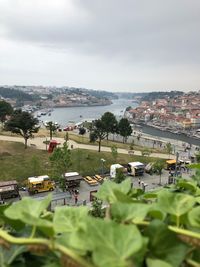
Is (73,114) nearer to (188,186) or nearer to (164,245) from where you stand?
(188,186)

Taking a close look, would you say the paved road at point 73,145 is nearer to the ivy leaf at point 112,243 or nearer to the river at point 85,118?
the river at point 85,118

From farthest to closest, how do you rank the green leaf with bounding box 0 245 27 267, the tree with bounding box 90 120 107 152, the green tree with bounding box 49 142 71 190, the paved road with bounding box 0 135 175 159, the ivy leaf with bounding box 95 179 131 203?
1. the tree with bounding box 90 120 107 152
2. the paved road with bounding box 0 135 175 159
3. the green tree with bounding box 49 142 71 190
4. the ivy leaf with bounding box 95 179 131 203
5. the green leaf with bounding box 0 245 27 267

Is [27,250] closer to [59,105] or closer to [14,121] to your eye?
[14,121]

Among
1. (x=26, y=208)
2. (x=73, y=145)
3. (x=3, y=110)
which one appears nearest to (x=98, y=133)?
(x=73, y=145)

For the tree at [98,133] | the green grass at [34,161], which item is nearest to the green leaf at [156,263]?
the green grass at [34,161]

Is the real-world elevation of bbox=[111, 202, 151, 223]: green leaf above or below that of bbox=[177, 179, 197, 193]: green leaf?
above

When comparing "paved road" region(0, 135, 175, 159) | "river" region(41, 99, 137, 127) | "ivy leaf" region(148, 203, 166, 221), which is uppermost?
"ivy leaf" region(148, 203, 166, 221)

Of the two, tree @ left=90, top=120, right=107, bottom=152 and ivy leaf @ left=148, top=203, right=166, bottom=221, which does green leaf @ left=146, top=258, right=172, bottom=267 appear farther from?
tree @ left=90, top=120, right=107, bottom=152

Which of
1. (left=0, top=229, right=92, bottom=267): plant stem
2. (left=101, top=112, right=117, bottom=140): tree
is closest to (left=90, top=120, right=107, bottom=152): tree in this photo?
(left=101, top=112, right=117, bottom=140): tree
